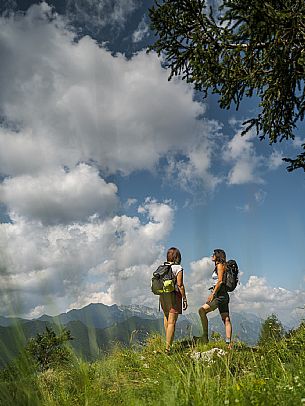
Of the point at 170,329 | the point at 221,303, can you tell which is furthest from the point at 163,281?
the point at 221,303

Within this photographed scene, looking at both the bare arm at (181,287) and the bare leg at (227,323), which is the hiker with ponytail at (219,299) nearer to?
the bare leg at (227,323)

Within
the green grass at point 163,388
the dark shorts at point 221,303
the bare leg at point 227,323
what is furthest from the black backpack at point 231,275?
the green grass at point 163,388

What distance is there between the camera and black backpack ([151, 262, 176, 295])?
7.66 metres

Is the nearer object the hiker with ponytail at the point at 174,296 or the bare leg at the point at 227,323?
the hiker with ponytail at the point at 174,296

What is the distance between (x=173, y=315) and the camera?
7.77m

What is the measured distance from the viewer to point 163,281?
7691mm

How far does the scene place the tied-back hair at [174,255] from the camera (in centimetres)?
799

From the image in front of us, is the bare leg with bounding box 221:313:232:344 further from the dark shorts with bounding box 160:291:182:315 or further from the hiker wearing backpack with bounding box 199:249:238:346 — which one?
the dark shorts with bounding box 160:291:182:315

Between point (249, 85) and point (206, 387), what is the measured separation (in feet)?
22.1

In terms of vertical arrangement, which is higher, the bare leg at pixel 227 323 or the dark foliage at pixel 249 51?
the dark foliage at pixel 249 51

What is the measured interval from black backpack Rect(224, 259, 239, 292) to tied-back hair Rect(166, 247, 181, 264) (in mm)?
1356

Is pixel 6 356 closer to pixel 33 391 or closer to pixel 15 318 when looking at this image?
pixel 15 318

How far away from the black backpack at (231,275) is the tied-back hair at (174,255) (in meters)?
1.36

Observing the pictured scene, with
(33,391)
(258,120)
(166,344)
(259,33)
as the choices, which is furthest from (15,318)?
(258,120)
